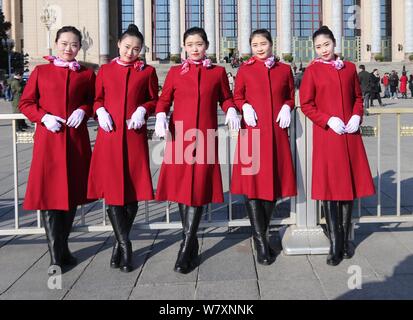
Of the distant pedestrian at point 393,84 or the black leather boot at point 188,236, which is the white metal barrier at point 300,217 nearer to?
the black leather boot at point 188,236

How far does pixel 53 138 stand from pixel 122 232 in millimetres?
916

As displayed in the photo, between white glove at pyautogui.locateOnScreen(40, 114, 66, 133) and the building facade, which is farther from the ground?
the building facade

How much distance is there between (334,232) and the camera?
4578mm

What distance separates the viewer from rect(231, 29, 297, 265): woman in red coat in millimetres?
4453

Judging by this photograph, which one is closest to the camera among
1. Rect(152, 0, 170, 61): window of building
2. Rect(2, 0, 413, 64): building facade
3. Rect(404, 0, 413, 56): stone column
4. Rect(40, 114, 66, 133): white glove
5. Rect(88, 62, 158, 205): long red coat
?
Rect(40, 114, 66, 133): white glove

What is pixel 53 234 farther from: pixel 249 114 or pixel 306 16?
pixel 306 16

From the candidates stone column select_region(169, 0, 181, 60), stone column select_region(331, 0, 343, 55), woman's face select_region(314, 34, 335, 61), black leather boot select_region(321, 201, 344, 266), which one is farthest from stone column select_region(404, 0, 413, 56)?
black leather boot select_region(321, 201, 344, 266)

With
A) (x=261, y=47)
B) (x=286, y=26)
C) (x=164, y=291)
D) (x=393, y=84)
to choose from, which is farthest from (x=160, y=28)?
(x=164, y=291)

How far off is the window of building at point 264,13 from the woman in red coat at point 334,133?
170ft

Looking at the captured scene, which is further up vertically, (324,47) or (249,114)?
(324,47)

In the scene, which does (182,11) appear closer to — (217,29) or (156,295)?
(217,29)

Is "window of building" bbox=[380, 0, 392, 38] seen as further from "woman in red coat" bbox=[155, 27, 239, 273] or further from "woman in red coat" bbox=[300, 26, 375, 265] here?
"woman in red coat" bbox=[155, 27, 239, 273]

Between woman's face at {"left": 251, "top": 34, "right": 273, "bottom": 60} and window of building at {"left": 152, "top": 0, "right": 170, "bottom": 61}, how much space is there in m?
51.9

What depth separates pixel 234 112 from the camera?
4387 millimetres
